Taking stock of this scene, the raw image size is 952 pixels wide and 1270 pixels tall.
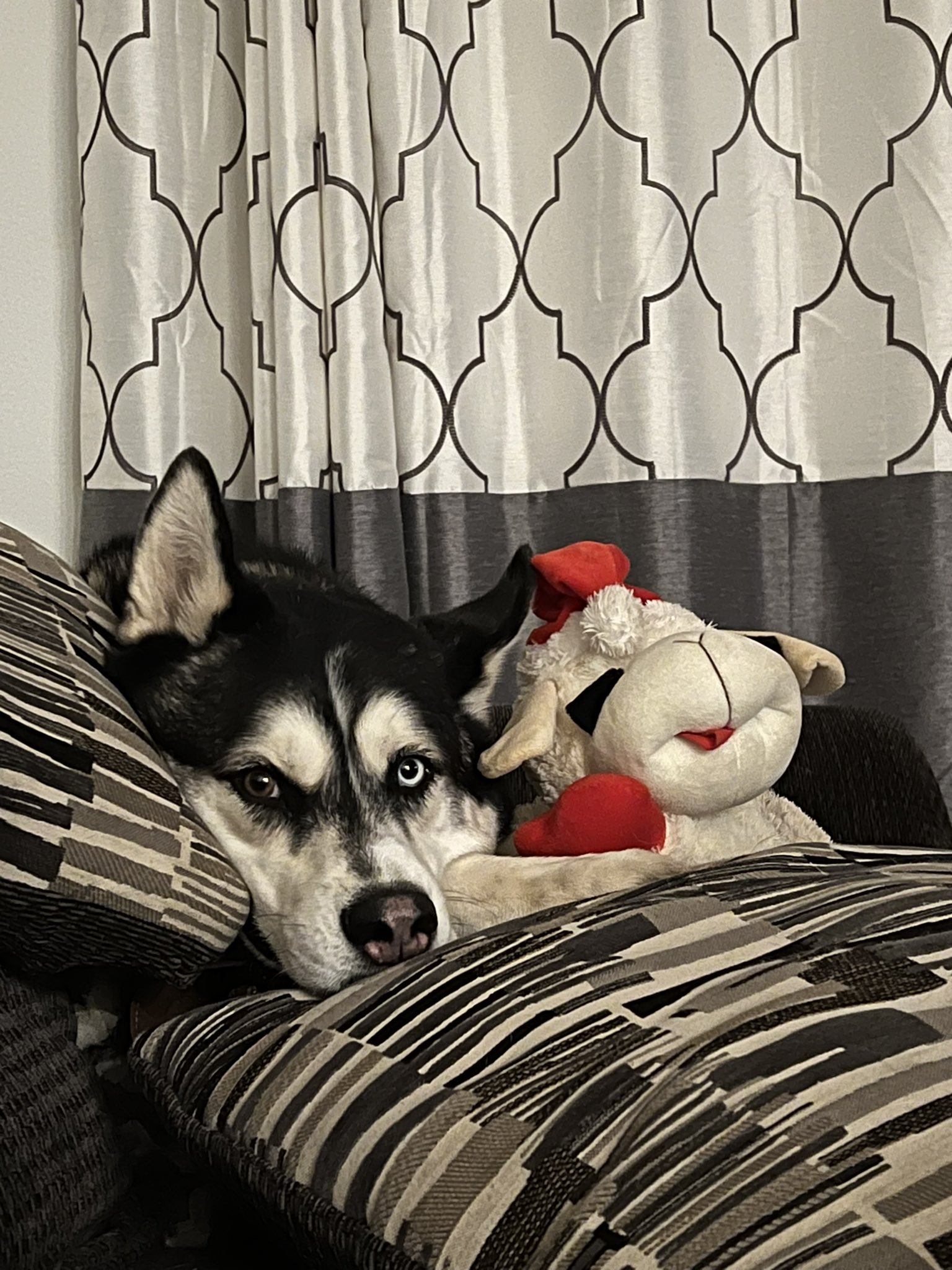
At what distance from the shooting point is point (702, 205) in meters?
2.36

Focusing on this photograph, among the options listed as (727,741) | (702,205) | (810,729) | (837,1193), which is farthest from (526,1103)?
(702,205)

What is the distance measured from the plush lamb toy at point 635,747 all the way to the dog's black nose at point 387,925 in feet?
0.40

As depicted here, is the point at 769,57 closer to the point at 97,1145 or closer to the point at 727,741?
the point at 727,741

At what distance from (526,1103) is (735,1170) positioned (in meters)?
0.15

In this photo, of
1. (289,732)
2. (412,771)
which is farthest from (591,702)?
(289,732)

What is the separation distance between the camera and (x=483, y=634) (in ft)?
4.51

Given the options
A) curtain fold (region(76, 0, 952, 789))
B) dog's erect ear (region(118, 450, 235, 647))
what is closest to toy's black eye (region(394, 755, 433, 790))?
dog's erect ear (region(118, 450, 235, 647))

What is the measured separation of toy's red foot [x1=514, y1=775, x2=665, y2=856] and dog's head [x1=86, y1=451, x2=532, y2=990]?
0.13m

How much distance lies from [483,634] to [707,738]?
11.4 inches

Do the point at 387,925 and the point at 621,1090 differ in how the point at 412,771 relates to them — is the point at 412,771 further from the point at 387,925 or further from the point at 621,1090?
the point at 621,1090

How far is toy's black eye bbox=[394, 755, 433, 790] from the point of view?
4.01 feet

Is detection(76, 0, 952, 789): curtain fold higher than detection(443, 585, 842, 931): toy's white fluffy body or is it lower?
higher

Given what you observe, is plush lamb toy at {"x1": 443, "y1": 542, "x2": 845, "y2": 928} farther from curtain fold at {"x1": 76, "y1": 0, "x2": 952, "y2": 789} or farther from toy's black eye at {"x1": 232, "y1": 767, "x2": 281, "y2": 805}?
curtain fold at {"x1": 76, "y1": 0, "x2": 952, "y2": 789}

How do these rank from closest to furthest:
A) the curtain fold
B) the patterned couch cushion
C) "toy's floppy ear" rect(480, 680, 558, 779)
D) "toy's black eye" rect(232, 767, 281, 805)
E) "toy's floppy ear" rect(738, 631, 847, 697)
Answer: the patterned couch cushion → "toy's black eye" rect(232, 767, 281, 805) → "toy's floppy ear" rect(480, 680, 558, 779) → "toy's floppy ear" rect(738, 631, 847, 697) → the curtain fold
